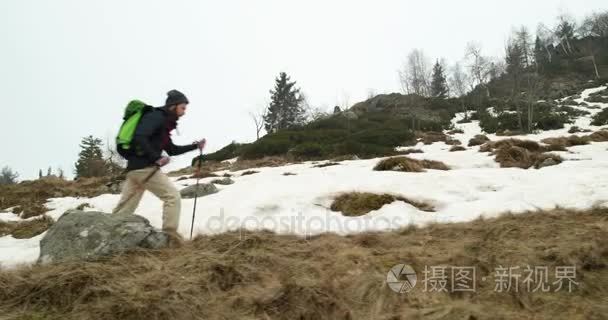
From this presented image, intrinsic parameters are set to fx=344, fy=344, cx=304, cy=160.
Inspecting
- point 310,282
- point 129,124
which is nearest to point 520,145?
point 310,282

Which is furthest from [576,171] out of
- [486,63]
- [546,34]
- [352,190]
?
[546,34]

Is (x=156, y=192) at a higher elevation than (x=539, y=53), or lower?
lower

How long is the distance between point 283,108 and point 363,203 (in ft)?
145

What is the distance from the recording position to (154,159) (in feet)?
13.1

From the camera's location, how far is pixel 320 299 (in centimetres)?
256

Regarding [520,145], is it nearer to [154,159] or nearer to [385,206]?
[385,206]

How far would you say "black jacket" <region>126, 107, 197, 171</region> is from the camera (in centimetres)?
391

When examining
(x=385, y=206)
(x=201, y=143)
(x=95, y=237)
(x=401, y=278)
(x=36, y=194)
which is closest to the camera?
(x=401, y=278)

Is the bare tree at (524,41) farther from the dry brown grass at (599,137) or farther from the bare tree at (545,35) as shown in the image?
the dry brown grass at (599,137)

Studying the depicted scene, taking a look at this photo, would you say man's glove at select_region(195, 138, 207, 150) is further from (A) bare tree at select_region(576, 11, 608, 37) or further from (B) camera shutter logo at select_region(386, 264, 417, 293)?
(A) bare tree at select_region(576, 11, 608, 37)

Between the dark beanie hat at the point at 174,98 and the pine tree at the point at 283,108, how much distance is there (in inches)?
1677

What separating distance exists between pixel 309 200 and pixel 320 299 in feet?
11.2

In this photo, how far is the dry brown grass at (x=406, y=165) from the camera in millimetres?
Result: 8323
